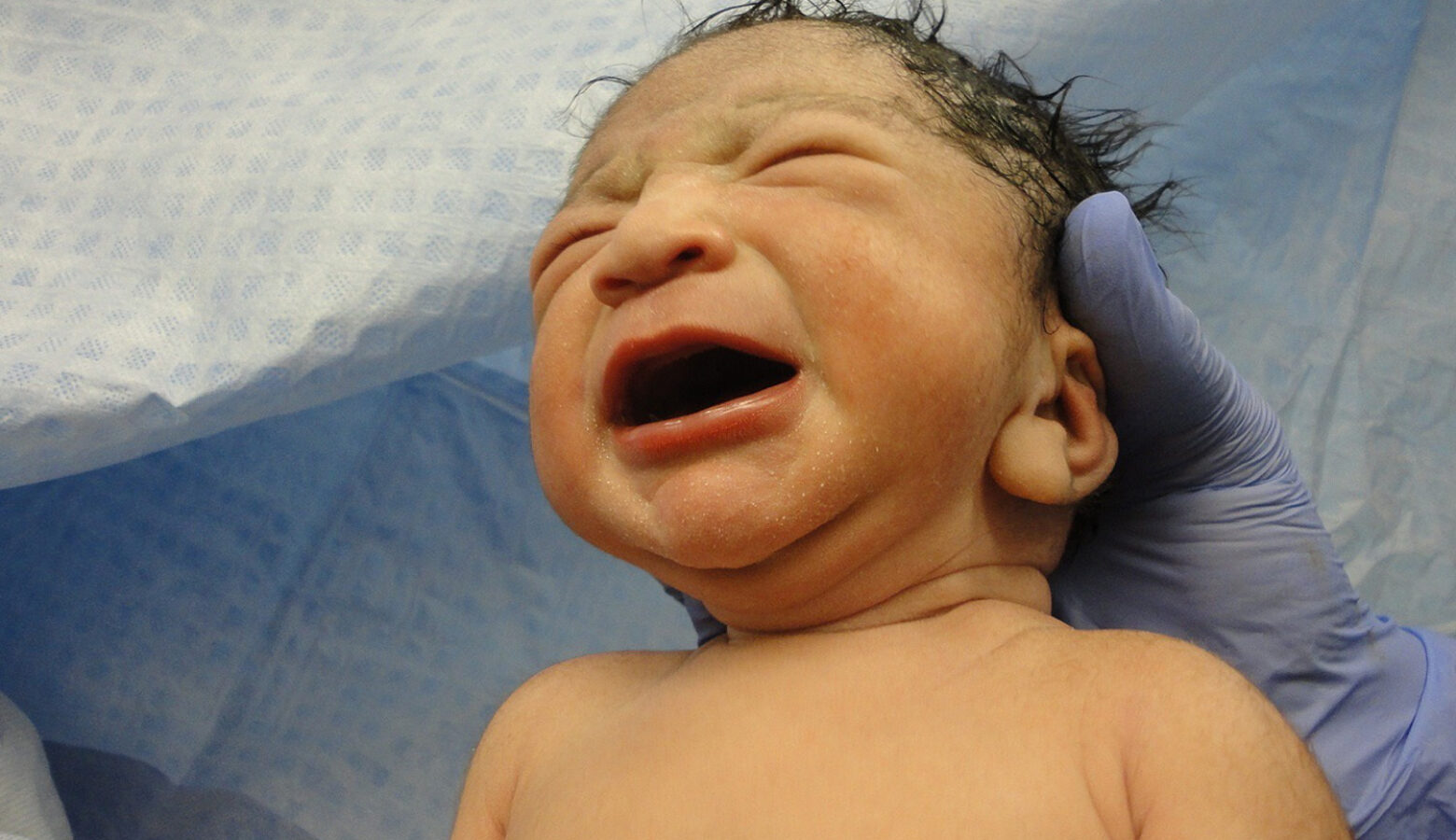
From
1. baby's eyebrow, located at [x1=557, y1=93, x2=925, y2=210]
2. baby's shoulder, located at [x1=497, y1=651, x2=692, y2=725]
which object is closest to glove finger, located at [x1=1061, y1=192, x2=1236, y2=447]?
baby's eyebrow, located at [x1=557, y1=93, x2=925, y2=210]

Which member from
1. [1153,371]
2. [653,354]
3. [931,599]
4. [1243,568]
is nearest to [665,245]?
[653,354]

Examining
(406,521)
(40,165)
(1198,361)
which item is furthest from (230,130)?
(1198,361)

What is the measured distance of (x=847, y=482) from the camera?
2.81 ft

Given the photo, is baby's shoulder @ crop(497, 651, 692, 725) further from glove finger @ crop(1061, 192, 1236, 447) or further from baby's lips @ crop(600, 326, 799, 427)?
glove finger @ crop(1061, 192, 1236, 447)

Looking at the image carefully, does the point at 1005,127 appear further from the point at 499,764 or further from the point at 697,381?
the point at 499,764

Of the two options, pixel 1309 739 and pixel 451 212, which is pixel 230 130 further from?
pixel 1309 739

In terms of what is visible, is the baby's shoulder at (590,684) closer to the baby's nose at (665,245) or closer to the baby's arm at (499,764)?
the baby's arm at (499,764)

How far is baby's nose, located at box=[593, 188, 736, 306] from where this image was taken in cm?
87

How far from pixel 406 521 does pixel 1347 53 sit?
1386mm

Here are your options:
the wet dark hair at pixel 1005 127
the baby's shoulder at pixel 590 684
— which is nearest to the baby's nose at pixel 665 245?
the wet dark hair at pixel 1005 127

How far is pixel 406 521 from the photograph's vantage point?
161 centimetres

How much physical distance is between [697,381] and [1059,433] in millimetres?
282

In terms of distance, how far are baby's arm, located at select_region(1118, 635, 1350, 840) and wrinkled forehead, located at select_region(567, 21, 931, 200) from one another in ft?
1.52

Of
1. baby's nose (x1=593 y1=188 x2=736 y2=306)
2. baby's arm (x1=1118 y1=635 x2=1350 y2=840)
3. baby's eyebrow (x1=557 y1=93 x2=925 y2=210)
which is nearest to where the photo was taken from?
baby's arm (x1=1118 y1=635 x2=1350 y2=840)
